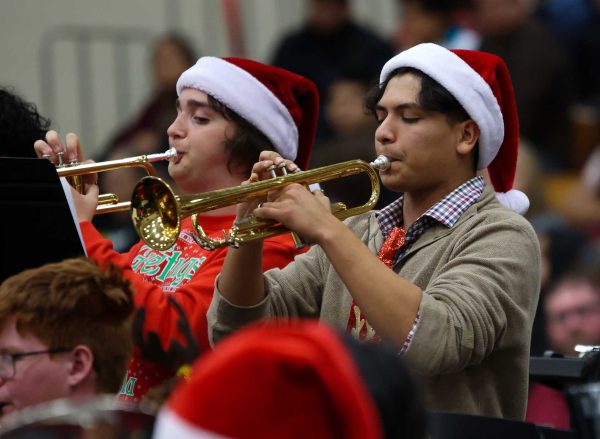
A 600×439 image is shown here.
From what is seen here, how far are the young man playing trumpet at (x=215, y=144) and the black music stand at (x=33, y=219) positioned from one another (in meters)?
0.28

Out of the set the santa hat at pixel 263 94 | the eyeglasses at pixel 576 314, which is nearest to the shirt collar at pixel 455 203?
the santa hat at pixel 263 94

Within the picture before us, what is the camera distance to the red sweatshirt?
12.3 ft

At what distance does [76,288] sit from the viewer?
309cm

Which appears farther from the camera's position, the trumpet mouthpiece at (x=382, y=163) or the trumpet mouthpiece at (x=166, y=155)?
the trumpet mouthpiece at (x=166, y=155)

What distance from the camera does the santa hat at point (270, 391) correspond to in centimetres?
178

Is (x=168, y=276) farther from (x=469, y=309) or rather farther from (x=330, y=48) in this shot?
(x=330, y=48)

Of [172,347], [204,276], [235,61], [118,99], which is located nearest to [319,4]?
[118,99]

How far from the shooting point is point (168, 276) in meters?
4.16

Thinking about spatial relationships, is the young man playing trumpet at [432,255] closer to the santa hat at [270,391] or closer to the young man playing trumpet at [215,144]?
the young man playing trumpet at [215,144]

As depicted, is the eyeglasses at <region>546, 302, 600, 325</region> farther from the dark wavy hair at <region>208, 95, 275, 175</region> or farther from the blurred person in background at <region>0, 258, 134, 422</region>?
the blurred person in background at <region>0, 258, 134, 422</region>

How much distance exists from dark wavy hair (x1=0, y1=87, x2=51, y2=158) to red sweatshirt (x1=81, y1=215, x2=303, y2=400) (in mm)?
490

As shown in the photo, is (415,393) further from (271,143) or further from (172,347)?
(271,143)

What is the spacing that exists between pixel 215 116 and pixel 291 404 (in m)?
2.63

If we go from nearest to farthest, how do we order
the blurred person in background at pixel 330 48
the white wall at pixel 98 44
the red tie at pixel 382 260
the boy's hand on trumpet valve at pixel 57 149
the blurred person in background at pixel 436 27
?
the red tie at pixel 382 260
the boy's hand on trumpet valve at pixel 57 149
the blurred person in background at pixel 436 27
the blurred person in background at pixel 330 48
the white wall at pixel 98 44
